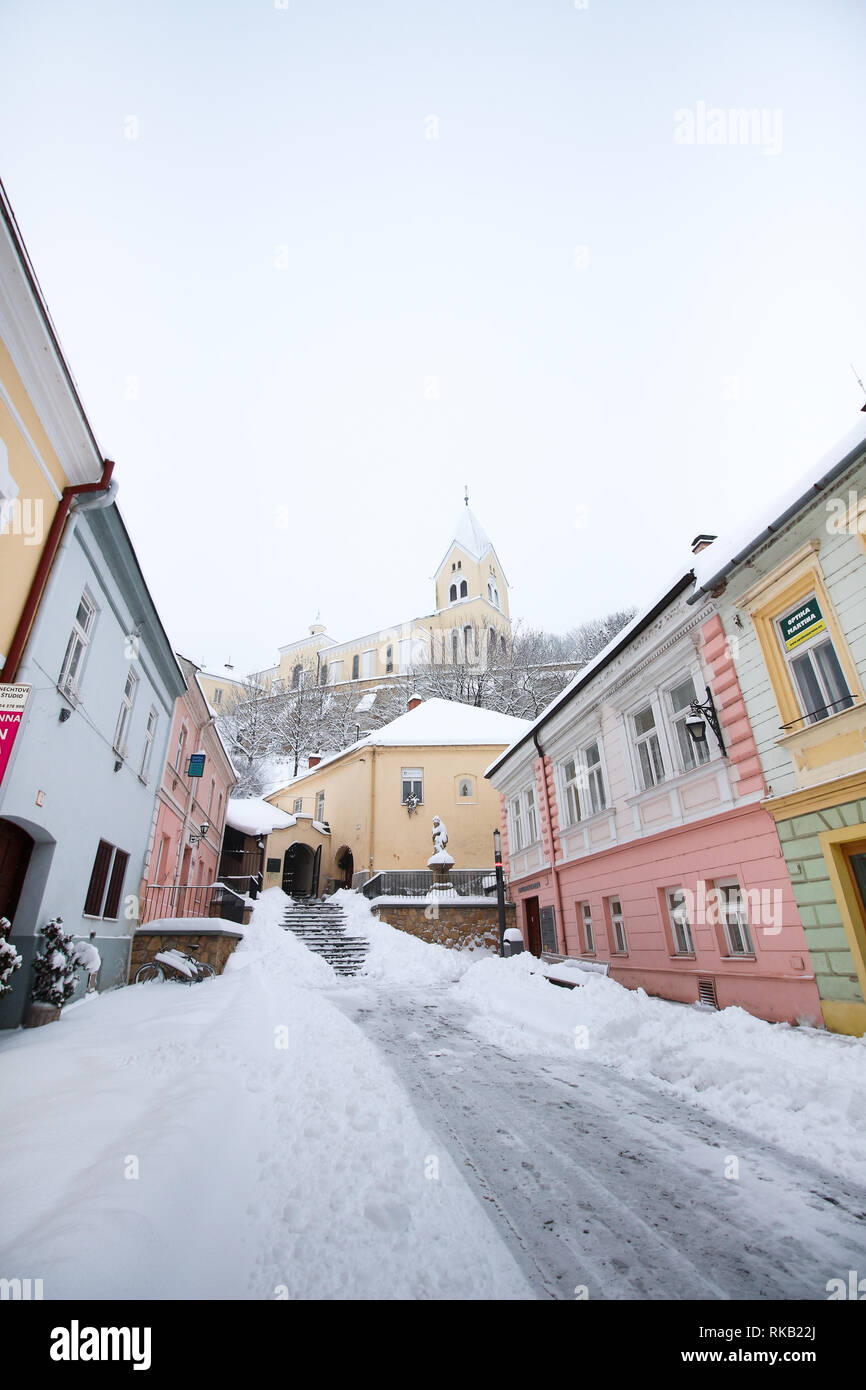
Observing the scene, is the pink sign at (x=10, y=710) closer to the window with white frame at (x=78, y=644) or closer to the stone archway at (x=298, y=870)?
the window with white frame at (x=78, y=644)

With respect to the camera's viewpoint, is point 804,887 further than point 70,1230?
Yes

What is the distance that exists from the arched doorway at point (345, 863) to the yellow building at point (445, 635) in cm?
2662

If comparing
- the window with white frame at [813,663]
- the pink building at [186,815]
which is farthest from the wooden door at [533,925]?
the window with white frame at [813,663]

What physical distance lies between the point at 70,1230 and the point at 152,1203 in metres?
0.42

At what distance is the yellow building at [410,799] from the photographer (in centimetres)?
2470

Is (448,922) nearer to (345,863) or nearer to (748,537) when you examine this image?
(345,863)

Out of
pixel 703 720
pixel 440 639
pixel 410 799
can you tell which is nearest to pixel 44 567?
pixel 703 720

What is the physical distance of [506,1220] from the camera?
3.42m

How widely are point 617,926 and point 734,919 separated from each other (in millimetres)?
3746

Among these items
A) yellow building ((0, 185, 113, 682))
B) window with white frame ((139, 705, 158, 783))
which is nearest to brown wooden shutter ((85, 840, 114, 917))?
window with white frame ((139, 705, 158, 783))

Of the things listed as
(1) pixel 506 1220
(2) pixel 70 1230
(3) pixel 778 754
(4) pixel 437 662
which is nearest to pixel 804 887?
(3) pixel 778 754

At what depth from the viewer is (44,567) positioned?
735cm
